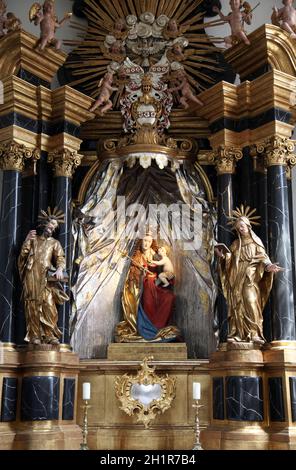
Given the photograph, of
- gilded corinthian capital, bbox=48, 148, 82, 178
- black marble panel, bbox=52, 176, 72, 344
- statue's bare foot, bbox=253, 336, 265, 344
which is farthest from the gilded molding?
black marble panel, bbox=52, 176, 72, 344

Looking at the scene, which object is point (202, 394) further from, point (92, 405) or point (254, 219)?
point (254, 219)

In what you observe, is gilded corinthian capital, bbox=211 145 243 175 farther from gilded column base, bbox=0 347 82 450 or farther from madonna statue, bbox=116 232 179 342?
gilded column base, bbox=0 347 82 450

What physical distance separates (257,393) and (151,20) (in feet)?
21.0

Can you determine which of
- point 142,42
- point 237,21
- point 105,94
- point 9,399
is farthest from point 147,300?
point 237,21

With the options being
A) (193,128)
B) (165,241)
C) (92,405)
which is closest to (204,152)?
(193,128)

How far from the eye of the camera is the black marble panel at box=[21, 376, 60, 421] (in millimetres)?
9273

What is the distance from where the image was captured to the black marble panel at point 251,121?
1005cm

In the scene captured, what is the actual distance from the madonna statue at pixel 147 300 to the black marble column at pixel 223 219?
979 mm

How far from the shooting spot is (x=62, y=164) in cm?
1041

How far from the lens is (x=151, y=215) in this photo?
11219 millimetres

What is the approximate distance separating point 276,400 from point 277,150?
11.6 feet

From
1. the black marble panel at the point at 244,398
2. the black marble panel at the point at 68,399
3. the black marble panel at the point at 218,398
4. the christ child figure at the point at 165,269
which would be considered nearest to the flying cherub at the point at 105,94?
the christ child figure at the point at 165,269

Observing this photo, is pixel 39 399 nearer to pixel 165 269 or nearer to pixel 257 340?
pixel 165 269

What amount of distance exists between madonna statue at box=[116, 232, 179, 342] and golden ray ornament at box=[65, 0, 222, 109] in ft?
8.33
